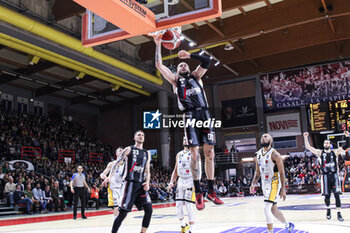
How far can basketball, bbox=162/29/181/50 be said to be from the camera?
5667 millimetres

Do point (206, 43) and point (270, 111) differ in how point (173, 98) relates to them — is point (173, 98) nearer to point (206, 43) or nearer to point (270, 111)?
point (270, 111)

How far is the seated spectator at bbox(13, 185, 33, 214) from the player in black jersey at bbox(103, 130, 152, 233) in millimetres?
9998

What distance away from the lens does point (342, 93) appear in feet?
87.5

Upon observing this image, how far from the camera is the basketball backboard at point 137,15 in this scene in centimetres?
605

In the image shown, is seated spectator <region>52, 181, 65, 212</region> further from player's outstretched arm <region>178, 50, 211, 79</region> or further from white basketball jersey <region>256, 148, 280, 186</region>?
player's outstretched arm <region>178, 50, 211, 79</region>

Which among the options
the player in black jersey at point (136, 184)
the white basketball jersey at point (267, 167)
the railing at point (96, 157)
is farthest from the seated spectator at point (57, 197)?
the white basketball jersey at point (267, 167)

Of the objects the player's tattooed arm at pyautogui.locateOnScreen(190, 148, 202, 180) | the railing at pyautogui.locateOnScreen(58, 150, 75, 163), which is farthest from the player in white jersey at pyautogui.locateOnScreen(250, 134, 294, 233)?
the railing at pyautogui.locateOnScreen(58, 150, 75, 163)

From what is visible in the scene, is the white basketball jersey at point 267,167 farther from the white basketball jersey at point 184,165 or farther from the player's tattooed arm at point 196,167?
the player's tattooed arm at point 196,167

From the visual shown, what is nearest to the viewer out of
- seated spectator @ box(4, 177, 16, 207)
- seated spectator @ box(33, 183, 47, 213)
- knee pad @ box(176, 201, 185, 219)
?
knee pad @ box(176, 201, 185, 219)

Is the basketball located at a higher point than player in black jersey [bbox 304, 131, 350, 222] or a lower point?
higher

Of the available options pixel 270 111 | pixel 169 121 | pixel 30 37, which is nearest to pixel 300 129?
pixel 270 111

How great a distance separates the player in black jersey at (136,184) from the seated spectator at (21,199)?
1000 cm

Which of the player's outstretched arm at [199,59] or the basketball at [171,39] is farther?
the basketball at [171,39]

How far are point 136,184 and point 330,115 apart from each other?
21625 millimetres
